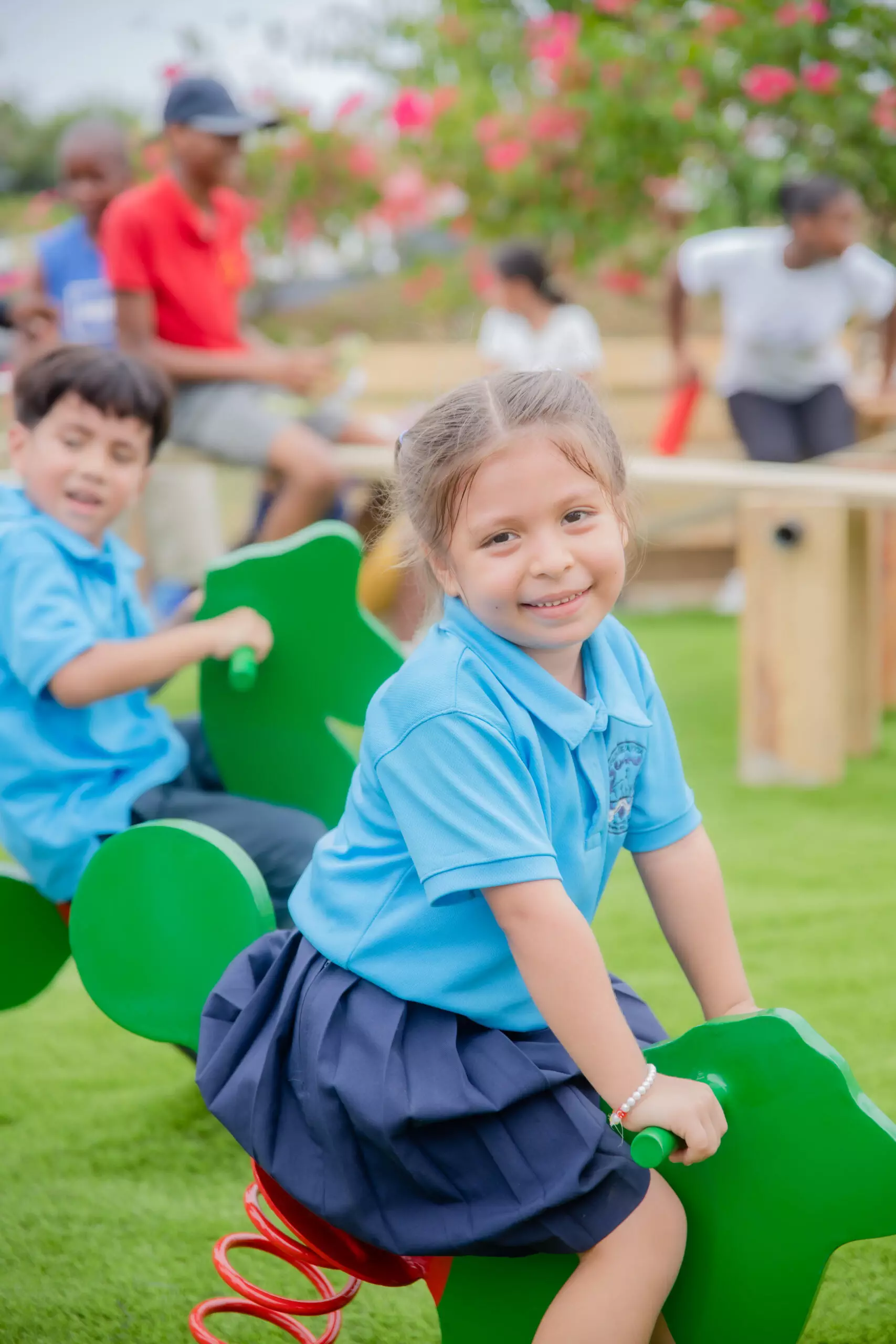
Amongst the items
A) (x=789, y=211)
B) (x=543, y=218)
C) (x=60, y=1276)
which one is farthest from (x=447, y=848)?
(x=543, y=218)

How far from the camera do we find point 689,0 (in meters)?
6.10

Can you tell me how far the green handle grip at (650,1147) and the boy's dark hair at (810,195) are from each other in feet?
12.5

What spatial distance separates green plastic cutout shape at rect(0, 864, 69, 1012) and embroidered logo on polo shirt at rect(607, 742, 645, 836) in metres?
0.82

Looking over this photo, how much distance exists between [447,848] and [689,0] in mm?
5891

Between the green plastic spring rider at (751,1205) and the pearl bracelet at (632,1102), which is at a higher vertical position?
the pearl bracelet at (632,1102)

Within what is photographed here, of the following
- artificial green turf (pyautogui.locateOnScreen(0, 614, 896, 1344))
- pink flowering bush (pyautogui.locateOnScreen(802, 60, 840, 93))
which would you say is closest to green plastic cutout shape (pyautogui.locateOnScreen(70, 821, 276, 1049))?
artificial green turf (pyautogui.locateOnScreen(0, 614, 896, 1344))

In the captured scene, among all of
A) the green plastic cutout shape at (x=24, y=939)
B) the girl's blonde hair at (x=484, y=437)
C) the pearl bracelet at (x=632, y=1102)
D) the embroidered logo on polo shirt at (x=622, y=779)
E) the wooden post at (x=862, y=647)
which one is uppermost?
the girl's blonde hair at (x=484, y=437)

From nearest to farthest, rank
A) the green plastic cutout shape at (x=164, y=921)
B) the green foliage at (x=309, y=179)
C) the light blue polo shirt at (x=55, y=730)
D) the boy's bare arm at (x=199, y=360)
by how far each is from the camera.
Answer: the green plastic cutout shape at (x=164, y=921) → the light blue polo shirt at (x=55, y=730) → the boy's bare arm at (x=199, y=360) → the green foliage at (x=309, y=179)

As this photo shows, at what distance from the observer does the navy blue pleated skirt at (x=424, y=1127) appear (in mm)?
1119

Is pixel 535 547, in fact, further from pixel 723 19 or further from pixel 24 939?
pixel 723 19

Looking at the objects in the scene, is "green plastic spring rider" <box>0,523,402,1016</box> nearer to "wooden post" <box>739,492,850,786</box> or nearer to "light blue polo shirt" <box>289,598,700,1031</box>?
"light blue polo shirt" <box>289,598,700,1031</box>

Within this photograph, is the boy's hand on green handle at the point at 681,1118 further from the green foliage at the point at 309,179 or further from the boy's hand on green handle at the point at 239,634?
the green foliage at the point at 309,179

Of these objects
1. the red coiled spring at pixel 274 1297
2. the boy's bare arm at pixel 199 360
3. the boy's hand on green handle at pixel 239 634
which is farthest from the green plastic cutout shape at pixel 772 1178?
the boy's bare arm at pixel 199 360

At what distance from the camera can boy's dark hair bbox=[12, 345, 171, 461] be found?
6.20 feet
